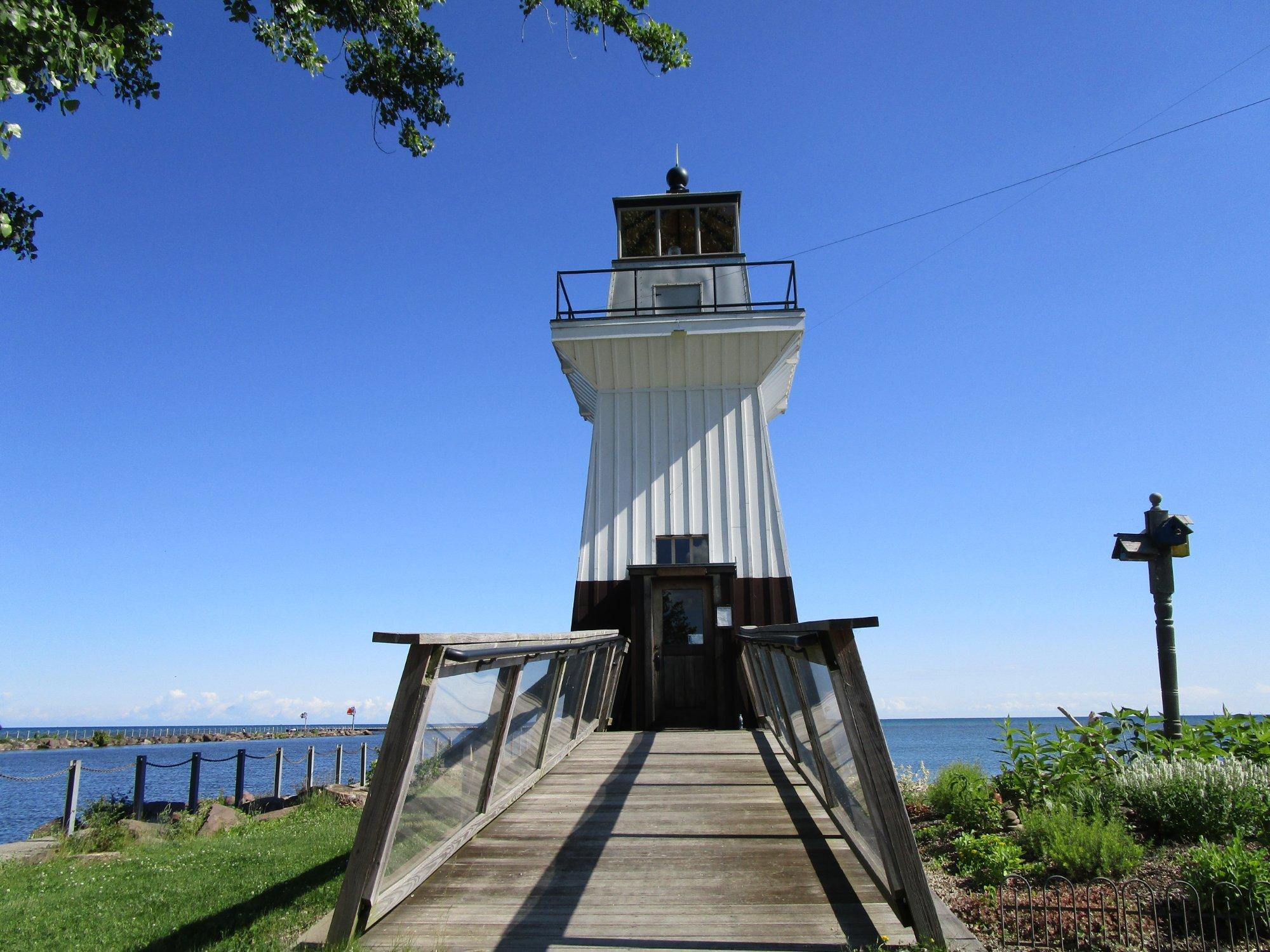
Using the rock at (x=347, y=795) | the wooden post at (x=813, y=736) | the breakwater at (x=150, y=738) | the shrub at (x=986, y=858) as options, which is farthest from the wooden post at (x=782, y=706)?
the breakwater at (x=150, y=738)

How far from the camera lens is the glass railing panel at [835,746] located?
3.57 meters

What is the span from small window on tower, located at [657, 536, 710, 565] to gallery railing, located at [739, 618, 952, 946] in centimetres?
662

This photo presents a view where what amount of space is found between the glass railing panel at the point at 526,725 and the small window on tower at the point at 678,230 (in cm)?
961

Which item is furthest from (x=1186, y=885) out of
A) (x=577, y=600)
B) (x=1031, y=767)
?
(x=577, y=600)

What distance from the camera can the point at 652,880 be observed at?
3814 mm

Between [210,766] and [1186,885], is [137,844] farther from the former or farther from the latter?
[210,766]

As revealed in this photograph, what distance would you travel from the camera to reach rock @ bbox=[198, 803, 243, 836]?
28.2 feet

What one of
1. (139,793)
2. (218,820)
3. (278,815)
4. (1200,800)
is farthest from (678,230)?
(139,793)

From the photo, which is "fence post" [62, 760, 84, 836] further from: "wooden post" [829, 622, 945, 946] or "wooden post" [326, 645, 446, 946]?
"wooden post" [829, 622, 945, 946]

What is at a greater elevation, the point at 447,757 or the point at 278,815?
the point at 447,757

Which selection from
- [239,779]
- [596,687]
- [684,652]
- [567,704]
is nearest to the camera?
[567,704]

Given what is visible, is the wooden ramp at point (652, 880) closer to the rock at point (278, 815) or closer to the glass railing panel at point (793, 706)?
the glass railing panel at point (793, 706)

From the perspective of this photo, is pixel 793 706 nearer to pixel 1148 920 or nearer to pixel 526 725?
pixel 526 725

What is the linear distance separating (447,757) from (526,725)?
1.56 metres
